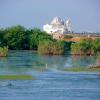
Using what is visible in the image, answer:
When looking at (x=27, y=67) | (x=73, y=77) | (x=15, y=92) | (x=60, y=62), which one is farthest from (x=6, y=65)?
(x=15, y=92)

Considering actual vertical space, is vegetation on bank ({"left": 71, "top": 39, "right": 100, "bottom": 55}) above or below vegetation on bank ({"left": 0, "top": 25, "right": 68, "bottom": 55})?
below

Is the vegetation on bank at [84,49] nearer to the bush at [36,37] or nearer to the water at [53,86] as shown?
the bush at [36,37]

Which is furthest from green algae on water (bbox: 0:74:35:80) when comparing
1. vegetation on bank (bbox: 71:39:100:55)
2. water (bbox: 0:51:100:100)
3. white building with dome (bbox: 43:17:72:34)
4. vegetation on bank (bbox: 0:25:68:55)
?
white building with dome (bbox: 43:17:72:34)

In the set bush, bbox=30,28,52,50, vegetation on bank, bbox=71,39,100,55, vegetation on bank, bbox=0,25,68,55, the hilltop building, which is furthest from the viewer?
the hilltop building

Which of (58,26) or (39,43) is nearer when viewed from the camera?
(39,43)

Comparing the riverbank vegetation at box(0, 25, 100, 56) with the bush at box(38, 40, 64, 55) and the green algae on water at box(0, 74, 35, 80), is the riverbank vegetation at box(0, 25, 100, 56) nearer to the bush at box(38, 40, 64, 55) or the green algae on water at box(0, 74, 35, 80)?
the bush at box(38, 40, 64, 55)

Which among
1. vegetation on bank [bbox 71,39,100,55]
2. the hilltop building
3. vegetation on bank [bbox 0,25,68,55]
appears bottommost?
vegetation on bank [bbox 71,39,100,55]

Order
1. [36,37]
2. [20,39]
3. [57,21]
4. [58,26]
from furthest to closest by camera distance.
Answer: [57,21], [58,26], [36,37], [20,39]

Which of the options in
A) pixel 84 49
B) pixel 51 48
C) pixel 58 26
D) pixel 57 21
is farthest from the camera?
pixel 57 21

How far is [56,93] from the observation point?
1420 inches

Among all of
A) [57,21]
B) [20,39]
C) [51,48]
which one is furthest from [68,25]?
[51,48]

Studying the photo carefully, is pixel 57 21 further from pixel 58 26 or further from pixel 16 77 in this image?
pixel 16 77

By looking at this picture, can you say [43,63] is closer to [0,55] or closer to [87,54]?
[0,55]

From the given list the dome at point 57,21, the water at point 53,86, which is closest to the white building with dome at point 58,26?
the dome at point 57,21
